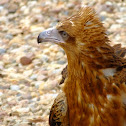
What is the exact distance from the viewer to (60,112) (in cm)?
377

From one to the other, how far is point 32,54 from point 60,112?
2360 mm

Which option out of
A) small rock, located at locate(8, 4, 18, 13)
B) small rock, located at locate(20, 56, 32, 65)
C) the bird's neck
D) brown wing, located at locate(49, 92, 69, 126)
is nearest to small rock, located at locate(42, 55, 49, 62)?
small rock, located at locate(20, 56, 32, 65)

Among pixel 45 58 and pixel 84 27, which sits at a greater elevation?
pixel 84 27

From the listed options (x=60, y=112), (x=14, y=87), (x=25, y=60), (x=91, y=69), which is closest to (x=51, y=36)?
(x=91, y=69)

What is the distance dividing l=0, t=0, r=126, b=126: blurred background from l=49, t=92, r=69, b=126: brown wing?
646mm

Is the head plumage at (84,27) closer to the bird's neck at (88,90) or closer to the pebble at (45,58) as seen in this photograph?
the bird's neck at (88,90)

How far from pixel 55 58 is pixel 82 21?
9.09 feet

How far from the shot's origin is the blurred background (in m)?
4.74

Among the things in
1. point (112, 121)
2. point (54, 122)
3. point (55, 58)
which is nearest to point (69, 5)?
point (55, 58)

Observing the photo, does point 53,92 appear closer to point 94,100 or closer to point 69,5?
point 94,100

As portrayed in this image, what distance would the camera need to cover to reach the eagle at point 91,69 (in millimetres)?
3134

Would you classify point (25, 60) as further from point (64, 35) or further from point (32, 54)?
point (64, 35)

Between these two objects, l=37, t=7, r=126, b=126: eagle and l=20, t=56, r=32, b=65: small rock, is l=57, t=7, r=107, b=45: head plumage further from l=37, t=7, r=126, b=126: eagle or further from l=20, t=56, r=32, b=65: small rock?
l=20, t=56, r=32, b=65: small rock

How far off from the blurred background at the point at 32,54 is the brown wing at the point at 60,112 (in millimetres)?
646
